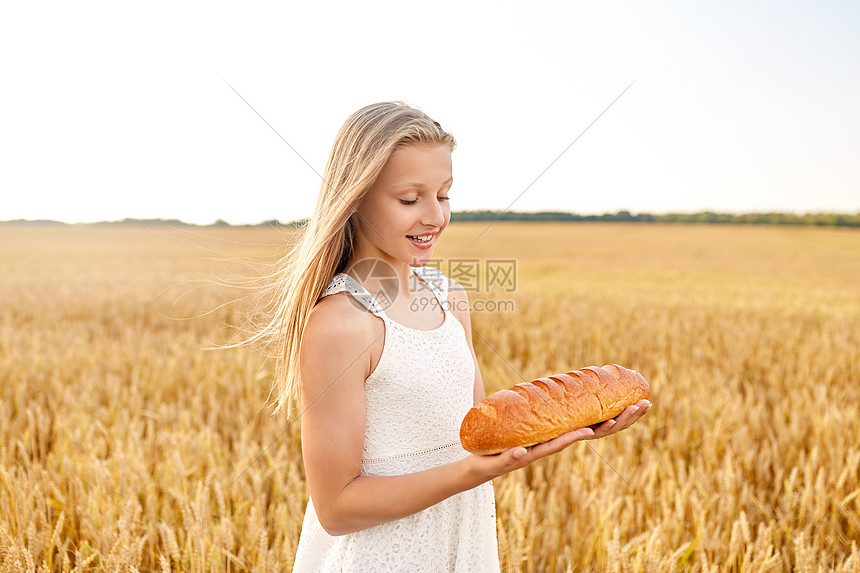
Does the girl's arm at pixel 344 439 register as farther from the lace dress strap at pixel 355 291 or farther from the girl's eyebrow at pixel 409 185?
the girl's eyebrow at pixel 409 185

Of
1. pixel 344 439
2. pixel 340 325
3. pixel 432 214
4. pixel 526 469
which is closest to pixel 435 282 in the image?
pixel 432 214

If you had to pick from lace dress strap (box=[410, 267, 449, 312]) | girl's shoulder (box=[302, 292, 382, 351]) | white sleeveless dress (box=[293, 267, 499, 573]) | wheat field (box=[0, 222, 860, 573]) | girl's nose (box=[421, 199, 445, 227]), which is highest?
girl's nose (box=[421, 199, 445, 227])

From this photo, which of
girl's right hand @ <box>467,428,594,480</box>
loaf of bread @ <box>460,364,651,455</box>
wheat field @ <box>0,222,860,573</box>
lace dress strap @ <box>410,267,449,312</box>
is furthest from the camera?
wheat field @ <box>0,222,860,573</box>

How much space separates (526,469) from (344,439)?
2228 millimetres

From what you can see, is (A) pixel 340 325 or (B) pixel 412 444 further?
(B) pixel 412 444

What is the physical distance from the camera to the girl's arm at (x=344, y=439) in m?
1.31

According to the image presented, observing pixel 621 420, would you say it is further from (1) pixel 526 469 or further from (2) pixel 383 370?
(1) pixel 526 469

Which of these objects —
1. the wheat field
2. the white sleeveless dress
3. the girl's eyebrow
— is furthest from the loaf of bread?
the wheat field

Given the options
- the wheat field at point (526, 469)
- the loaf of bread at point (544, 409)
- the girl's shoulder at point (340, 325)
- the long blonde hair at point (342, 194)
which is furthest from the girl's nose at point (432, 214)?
the wheat field at point (526, 469)

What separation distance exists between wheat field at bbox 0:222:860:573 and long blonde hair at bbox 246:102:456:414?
0.42 metres

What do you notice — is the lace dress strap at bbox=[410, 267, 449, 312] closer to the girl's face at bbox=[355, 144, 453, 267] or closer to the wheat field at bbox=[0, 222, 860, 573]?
the girl's face at bbox=[355, 144, 453, 267]

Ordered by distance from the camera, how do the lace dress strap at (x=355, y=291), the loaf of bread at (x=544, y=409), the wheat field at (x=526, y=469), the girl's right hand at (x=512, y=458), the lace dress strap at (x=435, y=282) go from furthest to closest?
the wheat field at (x=526, y=469)
the lace dress strap at (x=435, y=282)
the lace dress strap at (x=355, y=291)
the loaf of bread at (x=544, y=409)
the girl's right hand at (x=512, y=458)

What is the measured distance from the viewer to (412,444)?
149 cm

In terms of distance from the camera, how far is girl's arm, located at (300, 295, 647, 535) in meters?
1.31
